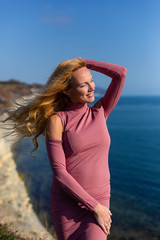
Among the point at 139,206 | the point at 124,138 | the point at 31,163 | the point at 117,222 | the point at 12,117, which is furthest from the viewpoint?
the point at 124,138

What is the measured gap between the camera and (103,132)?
2203 millimetres

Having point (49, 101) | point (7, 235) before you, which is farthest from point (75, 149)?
point (7, 235)

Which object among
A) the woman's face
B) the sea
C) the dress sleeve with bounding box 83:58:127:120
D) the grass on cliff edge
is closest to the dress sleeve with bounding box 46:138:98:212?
the woman's face

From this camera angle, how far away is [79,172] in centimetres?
214

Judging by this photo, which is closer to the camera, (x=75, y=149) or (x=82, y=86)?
(x=75, y=149)

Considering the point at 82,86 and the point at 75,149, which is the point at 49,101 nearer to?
the point at 82,86

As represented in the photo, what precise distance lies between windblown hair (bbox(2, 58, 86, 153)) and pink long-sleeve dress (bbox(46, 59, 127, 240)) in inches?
4.7

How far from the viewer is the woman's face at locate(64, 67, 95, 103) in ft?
7.20

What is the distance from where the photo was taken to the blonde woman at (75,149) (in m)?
2.02

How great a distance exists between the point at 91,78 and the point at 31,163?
1809cm

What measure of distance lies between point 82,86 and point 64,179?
74 centimetres

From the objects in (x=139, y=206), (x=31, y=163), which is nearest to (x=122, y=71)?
(x=139, y=206)

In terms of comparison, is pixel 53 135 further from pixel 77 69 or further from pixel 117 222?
pixel 117 222

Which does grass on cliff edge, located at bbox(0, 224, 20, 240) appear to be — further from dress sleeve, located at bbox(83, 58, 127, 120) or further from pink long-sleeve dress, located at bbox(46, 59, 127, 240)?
dress sleeve, located at bbox(83, 58, 127, 120)
